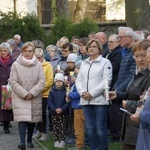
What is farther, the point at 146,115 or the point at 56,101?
the point at 56,101

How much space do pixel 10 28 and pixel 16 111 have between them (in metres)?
10.2

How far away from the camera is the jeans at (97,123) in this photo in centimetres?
800

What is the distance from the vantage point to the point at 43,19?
34.2 metres

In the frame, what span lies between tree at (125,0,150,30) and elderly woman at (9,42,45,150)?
6.38m

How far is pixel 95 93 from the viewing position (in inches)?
313

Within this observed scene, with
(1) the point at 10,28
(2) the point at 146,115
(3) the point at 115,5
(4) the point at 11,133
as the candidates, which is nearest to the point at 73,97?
(4) the point at 11,133

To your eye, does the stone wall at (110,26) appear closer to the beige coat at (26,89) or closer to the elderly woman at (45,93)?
the elderly woman at (45,93)

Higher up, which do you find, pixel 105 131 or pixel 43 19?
pixel 43 19

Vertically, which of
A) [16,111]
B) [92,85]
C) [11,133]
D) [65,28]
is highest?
[65,28]

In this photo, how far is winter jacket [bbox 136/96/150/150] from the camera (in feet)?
16.6

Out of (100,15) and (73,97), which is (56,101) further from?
(100,15)

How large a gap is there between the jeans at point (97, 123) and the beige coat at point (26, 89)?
1.47 meters

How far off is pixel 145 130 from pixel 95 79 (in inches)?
115

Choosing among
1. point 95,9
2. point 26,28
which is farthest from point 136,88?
point 95,9
